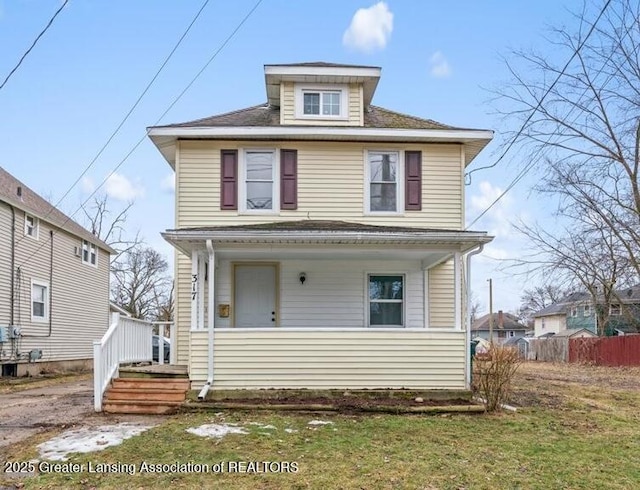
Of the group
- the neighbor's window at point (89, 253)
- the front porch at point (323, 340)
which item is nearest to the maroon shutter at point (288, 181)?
the front porch at point (323, 340)

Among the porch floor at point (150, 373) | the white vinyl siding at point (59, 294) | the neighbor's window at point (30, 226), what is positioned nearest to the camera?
the porch floor at point (150, 373)

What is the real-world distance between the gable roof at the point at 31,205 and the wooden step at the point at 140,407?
1022 centimetres

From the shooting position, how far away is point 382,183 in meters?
12.2

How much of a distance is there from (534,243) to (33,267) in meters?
19.7

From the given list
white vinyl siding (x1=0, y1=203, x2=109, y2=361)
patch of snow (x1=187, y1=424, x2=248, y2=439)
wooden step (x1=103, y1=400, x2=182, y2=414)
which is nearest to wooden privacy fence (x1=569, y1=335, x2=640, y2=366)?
wooden step (x1=103, y1=400, x2=182, y2=414)

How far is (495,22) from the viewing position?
12.0 meters

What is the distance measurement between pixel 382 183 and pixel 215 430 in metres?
6.64

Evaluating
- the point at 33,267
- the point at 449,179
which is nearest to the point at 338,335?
the point at 449,179

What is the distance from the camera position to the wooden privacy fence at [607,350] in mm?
24000

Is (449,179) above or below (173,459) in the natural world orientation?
above

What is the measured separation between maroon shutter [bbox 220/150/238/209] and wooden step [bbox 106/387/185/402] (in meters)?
4.06

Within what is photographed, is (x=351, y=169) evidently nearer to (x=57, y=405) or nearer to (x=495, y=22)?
(x=495, y=22)

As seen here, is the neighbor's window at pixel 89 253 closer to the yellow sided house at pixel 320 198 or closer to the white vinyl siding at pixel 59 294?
the white vinyl siding at pixel 59 294

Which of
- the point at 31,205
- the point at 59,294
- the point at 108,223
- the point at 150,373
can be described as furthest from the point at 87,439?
the point at 108,223
